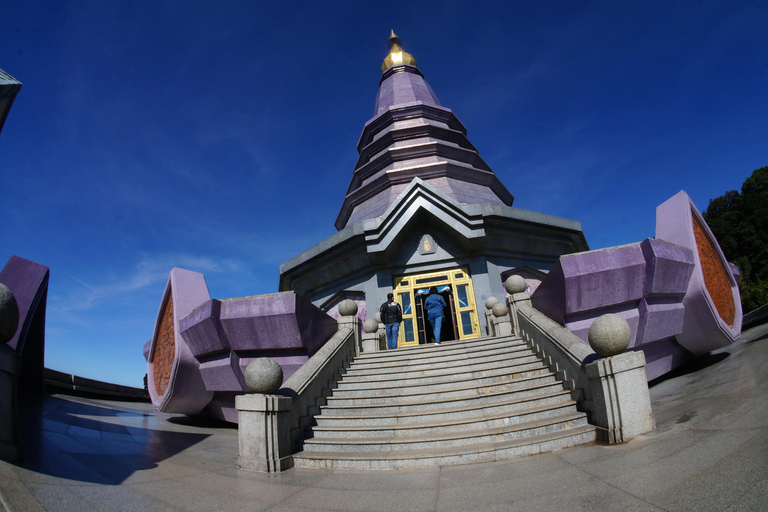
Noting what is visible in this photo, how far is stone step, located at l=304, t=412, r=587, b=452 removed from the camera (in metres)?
5.59

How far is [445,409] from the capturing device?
6.61m

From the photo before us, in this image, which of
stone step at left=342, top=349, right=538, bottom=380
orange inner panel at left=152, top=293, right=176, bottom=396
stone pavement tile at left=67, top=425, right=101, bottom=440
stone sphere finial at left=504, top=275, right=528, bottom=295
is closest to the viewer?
stone pavement tile at left=67, top=425, right=101, bottom=440

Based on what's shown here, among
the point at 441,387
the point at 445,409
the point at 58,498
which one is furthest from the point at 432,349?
the point at 58,498

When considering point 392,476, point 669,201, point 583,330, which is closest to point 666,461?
point 392,476

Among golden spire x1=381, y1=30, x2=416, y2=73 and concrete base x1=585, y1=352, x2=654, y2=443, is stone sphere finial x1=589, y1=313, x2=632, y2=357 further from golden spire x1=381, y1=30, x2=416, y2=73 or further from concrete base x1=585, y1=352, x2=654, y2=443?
golden spire x1=381, y1=30, x2=416, y2=73

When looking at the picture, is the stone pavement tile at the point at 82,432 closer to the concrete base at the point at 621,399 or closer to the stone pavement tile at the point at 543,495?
the stone pavement tile at the point at 543,495

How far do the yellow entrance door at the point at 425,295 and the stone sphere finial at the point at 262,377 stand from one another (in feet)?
27.1

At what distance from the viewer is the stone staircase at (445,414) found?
5.34 meters

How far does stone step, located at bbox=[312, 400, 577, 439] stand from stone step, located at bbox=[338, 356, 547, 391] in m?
1.38

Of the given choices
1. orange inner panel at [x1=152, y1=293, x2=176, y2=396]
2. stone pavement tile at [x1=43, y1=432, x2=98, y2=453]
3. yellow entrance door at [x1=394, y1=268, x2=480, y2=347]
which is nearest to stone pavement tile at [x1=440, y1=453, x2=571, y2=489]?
stone pavement tile at [x1=43, y1=432, x2=98, y2=453]

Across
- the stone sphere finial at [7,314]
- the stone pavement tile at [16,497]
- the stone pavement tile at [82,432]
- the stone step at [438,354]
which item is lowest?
the stone pavement tile at [82,432]

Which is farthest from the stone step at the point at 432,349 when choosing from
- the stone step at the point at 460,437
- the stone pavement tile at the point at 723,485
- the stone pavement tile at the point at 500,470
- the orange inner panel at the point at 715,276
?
the stone pavement tile at the point at 723,485

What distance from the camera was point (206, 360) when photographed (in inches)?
411

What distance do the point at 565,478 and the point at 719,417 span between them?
2665 mm
